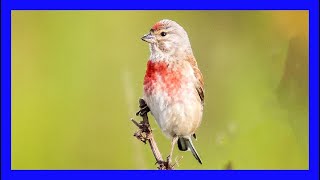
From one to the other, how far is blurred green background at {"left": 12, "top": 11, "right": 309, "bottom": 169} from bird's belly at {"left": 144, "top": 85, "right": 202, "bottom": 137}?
0.37 metres

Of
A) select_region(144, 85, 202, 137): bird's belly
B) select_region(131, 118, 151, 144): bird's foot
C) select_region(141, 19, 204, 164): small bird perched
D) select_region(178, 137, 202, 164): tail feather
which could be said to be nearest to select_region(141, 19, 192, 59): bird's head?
select_region(141, 19, 204, 164): small bird perched

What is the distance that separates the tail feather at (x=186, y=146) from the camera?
5957 millimetres

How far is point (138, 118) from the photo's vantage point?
5965mm

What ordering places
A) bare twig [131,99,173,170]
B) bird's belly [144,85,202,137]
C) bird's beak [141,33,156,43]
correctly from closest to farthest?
1. bare twig [131,99,173,170]
2. bird's belly [144,85,202,137]
3. bird's beak [141,33,156,43]

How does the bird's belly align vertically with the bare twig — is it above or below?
above

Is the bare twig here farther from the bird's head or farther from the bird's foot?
the bird's head

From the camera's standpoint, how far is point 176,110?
583 cm

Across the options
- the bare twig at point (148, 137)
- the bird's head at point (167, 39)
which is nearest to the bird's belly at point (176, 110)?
the bird's head at point (167, 39)

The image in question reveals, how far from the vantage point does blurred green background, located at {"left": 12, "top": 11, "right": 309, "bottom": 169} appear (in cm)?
632

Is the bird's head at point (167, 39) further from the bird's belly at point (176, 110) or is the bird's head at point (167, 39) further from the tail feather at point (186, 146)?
the tail feather at point (186, 146)

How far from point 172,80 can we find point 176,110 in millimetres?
187

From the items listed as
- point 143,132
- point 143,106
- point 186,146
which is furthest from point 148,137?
point 186,146

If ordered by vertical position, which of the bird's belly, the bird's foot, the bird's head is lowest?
the bird's foot

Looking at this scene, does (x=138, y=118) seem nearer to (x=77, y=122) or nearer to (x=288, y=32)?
(x=77, y=122)
